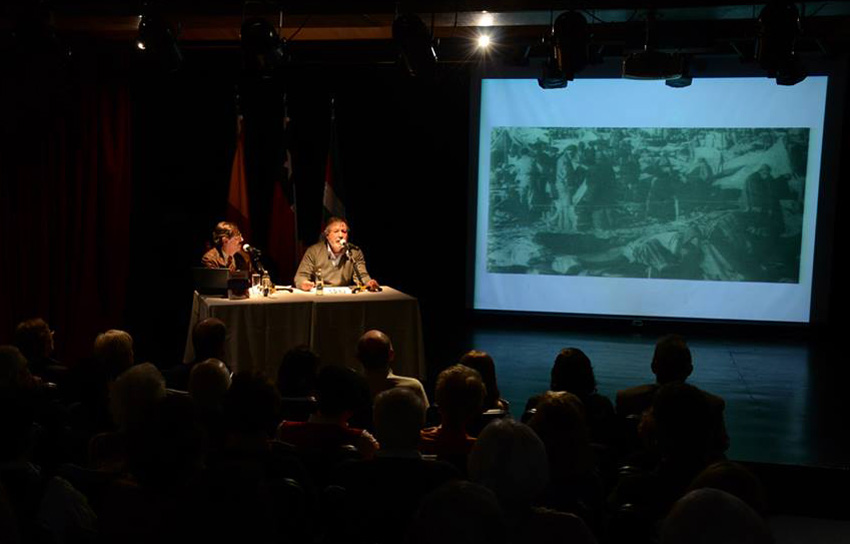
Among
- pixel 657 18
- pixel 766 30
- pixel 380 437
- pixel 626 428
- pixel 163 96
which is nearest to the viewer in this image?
pixel 380 437

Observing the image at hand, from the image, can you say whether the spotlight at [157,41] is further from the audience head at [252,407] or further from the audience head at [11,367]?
the audience head at [252,407]

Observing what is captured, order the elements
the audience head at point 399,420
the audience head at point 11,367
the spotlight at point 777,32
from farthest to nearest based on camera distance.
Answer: the spotlight at point 777,32 < the audience head at point 11,367 < the audience head at point 399,420

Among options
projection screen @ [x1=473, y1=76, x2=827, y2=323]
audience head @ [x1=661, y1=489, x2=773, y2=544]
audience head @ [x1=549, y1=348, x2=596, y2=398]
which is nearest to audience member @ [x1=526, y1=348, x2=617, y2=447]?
audience head @ [x1=549, y1=348, x2=596, y2=398]

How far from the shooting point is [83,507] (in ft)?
7.14

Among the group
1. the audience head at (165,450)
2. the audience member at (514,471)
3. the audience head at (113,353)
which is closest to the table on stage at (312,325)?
the audience head at (113,353)

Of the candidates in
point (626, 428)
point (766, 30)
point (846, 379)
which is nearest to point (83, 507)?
point (626, 428)

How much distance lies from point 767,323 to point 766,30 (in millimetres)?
4390

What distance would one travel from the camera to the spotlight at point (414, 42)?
17.1 feet

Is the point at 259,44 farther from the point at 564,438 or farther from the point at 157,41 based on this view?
the point at 564,438

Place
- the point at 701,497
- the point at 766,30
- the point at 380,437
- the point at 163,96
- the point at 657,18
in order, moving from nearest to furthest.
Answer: the point at 701,497 → the point at 380,437 → the point at 766,30 → the point at 657,18 → the point at 163,96

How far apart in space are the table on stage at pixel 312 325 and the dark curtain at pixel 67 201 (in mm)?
1437

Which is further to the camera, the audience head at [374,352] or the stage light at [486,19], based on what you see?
the stage light at [486,19]

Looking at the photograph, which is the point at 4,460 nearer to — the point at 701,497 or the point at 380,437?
the point at 380,437

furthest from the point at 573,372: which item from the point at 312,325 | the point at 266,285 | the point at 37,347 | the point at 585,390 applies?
the point at 266,285
